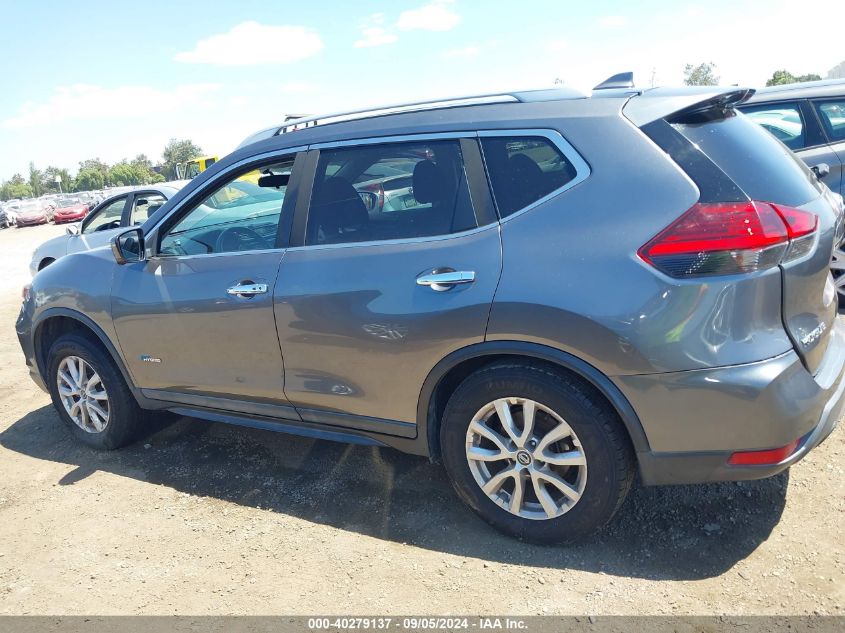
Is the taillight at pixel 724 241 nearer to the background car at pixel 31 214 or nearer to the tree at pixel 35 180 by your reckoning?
the background car at pixel 31 214

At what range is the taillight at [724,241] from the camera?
2309 millimetres

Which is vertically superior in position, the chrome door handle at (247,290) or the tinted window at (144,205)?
the tinted window at (144,205)

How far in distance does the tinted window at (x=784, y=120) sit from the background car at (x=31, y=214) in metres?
40.8

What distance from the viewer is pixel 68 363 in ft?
14.2

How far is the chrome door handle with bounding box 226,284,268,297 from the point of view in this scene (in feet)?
10.8

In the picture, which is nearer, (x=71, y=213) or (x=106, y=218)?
(x=106, y=218)

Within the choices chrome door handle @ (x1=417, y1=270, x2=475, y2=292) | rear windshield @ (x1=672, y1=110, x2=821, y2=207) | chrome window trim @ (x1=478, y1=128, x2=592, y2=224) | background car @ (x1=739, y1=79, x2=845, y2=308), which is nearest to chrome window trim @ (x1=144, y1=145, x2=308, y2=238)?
chrome door handle @ (x1=417, y1=270, x2=475, y2=292)

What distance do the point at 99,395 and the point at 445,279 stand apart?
2740 millimetres

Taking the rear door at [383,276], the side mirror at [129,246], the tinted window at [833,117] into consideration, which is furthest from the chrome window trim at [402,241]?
the tinted window at [833,117]

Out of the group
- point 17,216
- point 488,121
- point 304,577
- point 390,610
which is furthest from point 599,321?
point 17,216

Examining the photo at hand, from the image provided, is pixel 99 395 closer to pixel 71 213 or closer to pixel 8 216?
pixel 71 213

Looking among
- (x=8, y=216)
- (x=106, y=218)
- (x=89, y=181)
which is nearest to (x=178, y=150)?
(x=89, y=181)

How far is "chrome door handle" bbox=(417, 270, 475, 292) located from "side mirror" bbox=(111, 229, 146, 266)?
1.96 metres

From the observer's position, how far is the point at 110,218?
9.80m
